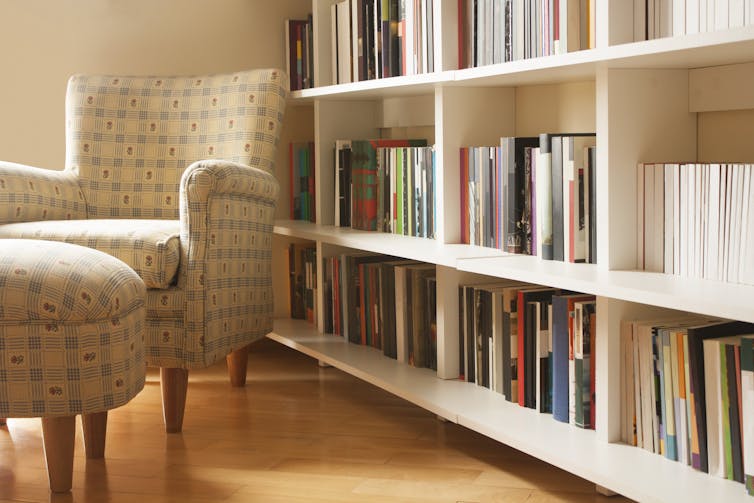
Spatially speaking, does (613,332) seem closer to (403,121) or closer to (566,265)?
(566,265)

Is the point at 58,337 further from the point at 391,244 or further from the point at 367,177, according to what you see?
the point at 367,177

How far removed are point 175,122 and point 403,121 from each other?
73 cm

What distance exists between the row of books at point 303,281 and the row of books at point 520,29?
43.7 inches

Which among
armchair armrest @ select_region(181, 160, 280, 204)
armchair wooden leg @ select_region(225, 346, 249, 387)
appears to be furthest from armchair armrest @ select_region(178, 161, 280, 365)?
armchair wooden leg @ select_region(225, 346, 249, 387)

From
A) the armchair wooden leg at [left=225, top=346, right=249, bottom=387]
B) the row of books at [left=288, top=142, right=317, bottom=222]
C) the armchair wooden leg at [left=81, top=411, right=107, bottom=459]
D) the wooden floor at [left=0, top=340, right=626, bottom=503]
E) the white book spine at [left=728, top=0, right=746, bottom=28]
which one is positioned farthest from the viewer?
the row of books at [left=288, top=142, right=317, bottom=222]

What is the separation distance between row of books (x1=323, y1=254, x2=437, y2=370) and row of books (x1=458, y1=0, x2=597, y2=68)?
615 millimetres

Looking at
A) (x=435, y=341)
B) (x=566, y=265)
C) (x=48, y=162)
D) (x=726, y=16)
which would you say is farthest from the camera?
(x=48, y=162)

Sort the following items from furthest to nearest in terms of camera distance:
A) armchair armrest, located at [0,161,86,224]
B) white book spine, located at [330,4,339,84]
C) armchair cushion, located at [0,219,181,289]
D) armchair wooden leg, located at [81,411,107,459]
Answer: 1. white book spine, located at [330,4,339,84]
2. armchair armrest, located at [0,161,86,224]
3. armchair cushion, located at [0,219,181,289]
4. armchair wooden leg, located at [81,411,107,459]

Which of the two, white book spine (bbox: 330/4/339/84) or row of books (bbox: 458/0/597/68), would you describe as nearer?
row of books (bbox: 458/0/597/68)

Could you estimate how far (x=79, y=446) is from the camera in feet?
7.59

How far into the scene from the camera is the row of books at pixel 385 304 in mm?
2588

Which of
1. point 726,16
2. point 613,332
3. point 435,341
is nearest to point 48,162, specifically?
point 435,341

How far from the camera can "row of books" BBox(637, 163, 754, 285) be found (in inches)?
64.3

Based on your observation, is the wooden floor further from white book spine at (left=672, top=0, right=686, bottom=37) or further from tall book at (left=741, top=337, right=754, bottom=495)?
white book spine at (left=672, top=0, right=686, bottom=37)
